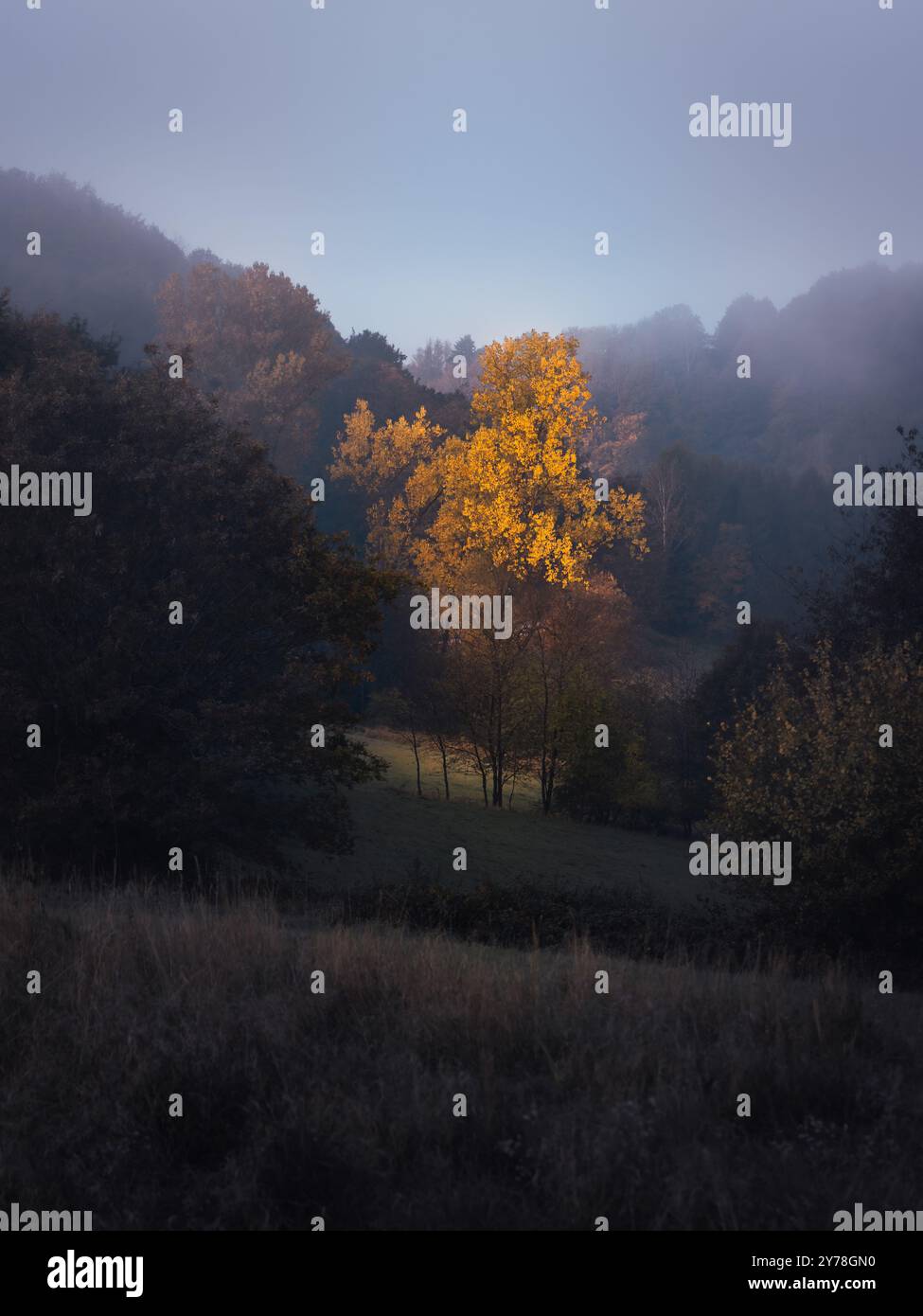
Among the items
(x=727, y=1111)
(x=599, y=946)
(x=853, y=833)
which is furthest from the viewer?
(x=853, y=833)

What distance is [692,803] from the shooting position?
40.4m

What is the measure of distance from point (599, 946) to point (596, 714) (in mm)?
24460

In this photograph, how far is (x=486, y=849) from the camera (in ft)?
91.4

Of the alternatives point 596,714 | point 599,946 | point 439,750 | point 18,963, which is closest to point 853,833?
point 599,946

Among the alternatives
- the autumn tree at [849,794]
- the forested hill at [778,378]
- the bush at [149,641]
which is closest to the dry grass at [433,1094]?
the autumn tree at [849,794]

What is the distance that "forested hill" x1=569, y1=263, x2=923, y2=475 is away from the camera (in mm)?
117812

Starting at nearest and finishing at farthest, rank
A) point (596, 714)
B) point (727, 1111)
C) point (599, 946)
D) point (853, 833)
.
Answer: point (727, 1111)
point (599, 946)
point (853, 833)
point (596, 714)

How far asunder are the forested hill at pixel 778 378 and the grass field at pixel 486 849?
188ft

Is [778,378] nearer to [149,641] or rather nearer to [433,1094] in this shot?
[149,641]

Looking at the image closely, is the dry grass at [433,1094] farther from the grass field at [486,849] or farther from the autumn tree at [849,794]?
the grass field at [486,849]

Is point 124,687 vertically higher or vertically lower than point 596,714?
higher

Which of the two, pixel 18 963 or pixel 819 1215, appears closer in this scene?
pixel 819 1215

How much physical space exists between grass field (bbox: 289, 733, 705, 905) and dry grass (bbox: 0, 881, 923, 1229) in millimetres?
11896
